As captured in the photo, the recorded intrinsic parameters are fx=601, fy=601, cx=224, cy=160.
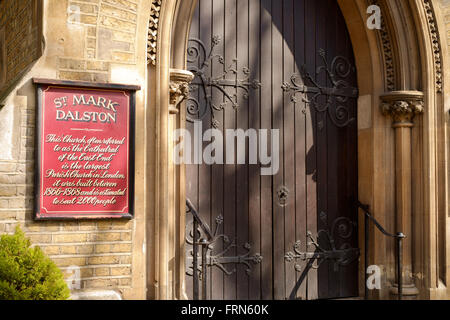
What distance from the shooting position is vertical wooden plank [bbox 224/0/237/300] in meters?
5.62

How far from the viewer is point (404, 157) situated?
6156 mm

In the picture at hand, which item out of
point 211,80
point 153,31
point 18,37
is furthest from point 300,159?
point 18,37

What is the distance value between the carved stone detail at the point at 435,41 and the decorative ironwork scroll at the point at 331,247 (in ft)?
5.70

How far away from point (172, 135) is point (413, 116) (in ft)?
8.64

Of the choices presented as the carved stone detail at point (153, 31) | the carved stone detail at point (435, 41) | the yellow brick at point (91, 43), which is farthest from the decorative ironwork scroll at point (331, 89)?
the yellow brick at point (91, 43)

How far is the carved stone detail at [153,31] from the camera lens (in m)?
4.96

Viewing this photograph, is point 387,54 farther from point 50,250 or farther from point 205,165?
point 50,250

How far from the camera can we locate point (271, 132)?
5.87m

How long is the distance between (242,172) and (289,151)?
0.58 m

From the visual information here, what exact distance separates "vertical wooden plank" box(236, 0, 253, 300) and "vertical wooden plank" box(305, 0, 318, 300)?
2.35 feet

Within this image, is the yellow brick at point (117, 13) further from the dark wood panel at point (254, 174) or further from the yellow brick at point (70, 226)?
the yellow brick at point (70, 226)

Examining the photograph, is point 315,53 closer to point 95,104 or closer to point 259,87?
point 259,87

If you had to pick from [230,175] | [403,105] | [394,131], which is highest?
[403,105]

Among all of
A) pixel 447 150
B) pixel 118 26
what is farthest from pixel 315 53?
pixel 118 26
